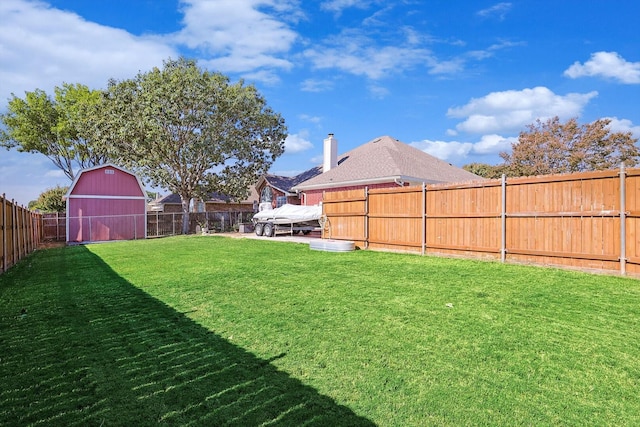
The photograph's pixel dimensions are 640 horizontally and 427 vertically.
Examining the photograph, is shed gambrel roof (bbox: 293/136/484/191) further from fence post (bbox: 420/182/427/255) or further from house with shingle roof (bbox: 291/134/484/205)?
fence post (bbox: 420/182/427/255)

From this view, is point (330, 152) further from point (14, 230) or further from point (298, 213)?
point (14, 230)

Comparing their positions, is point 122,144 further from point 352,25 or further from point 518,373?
point 518,373

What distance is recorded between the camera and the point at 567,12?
489 inches

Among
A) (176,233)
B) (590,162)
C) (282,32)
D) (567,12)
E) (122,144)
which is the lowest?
(176,233)

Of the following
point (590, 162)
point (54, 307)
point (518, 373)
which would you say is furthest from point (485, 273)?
point (590, 162)

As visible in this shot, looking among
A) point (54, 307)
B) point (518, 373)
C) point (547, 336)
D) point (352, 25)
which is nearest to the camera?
point (518, 373)

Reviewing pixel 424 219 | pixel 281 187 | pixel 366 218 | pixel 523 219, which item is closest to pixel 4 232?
pixel 366 218

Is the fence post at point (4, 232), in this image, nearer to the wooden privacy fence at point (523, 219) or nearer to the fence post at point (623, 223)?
the wooden privacy fence at point (523, 219)

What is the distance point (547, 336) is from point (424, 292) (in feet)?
6.83

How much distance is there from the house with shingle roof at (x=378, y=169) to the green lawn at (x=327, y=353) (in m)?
11.2

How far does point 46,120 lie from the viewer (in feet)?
95.9

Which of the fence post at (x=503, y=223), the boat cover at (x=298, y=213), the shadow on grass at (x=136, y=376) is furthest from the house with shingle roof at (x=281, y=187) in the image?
the shadow on grass at (x=136, y=376)

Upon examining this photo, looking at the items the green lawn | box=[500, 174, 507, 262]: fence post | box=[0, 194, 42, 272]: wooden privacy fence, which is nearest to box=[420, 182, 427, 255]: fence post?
box=[500, 174, 507, 262]: fence post

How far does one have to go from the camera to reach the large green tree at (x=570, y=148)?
22016 millimetres
